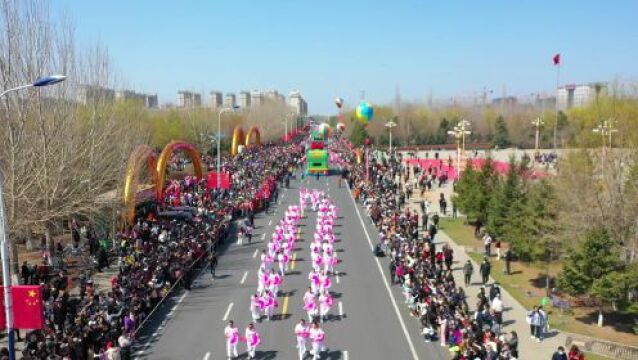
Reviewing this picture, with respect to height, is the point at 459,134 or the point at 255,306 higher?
the point at 459,134

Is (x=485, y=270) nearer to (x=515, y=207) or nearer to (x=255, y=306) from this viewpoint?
(x=515, y=207)

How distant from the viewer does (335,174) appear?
5862 cm

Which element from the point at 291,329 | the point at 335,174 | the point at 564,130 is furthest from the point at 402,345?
the point at 564,130

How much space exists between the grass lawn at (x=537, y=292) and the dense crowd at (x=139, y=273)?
12714mm

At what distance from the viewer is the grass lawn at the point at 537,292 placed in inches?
730

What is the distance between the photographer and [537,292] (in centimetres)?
2258

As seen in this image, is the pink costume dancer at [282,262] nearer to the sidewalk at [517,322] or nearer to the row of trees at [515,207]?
the sidewalk at [517,322]

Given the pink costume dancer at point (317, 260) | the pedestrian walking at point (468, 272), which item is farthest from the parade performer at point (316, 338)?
the pedestrian walking at point (468, 272)

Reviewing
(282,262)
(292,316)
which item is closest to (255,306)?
(292,316)

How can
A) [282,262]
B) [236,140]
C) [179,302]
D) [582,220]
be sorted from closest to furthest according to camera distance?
[179,302]
[582,220]
[282,262]
[236,140]

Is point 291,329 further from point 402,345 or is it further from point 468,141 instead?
point 468,141

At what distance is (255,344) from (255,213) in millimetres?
21853

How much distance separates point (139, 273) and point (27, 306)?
8.52 meters

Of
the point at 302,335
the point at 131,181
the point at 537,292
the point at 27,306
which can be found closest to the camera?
the point at 27,306
